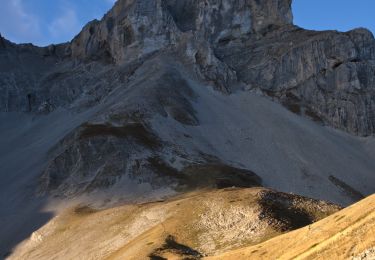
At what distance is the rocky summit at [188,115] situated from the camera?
96625 mm

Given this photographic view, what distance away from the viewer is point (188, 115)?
13138 centimetres

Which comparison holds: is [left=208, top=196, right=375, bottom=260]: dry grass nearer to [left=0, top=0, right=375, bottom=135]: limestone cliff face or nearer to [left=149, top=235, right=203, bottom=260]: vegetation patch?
[left=149, top=235, right=203, bottom=260]: vegetation patch

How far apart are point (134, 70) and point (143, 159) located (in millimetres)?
67227

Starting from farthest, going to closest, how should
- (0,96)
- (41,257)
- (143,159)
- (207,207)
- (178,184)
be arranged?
1. (0,96)
2. (143,159)
3. (178,184)
4. (41,257)
5. (207,207)

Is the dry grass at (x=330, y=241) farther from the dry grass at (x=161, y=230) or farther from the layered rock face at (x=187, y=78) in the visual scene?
the layered rock face at (x=187, y=78)

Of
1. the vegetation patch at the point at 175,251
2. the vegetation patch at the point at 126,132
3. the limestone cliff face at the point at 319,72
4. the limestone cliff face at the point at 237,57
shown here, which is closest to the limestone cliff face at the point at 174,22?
the limestone cliff face at the point at 237,57

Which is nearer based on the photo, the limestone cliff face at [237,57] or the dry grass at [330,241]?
the dry grass at [330,241]

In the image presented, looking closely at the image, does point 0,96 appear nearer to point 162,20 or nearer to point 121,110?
point 162,20

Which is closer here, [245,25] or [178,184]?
[178,184]

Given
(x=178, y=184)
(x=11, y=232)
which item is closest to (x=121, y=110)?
(x=178, y=184)

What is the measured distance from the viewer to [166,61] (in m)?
163

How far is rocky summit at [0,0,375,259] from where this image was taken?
96.6m

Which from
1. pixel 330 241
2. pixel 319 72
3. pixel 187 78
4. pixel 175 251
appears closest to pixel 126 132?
pixel 187 78

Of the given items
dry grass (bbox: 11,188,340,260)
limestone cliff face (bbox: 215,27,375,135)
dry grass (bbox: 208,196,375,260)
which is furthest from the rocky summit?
dry grass (bbox: 208,196,375,260)
